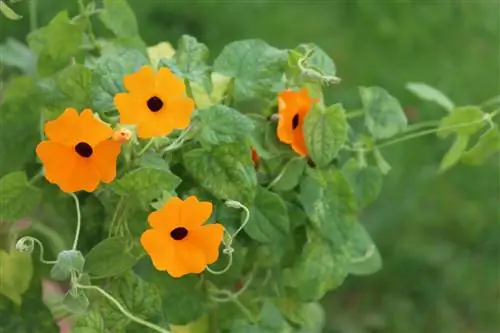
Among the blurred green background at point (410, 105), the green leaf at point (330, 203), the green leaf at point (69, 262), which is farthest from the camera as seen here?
the blurred green background at point (410, 105)

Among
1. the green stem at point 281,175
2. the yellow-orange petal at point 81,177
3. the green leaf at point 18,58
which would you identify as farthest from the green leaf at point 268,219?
the green leaf at point 18,58

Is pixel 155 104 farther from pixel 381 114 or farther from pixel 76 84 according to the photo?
pixel 381 114

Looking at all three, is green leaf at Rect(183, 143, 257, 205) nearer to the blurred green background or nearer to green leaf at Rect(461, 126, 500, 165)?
green leaf at Rect(461, 126, 500, 165)

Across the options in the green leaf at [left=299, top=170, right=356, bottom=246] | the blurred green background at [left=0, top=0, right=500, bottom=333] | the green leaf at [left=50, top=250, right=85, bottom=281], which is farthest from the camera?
the blurred green background at [left=0, top=0, right=500, bottom=333]

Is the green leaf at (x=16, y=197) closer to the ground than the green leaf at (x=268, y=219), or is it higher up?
closer to the ground

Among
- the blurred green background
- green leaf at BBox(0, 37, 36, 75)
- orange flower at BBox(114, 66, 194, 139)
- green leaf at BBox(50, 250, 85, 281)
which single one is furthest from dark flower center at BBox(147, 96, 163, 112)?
the blurred green background

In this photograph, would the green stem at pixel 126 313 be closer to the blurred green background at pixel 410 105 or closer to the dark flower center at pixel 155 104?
the dark flower center at pixel 155 104

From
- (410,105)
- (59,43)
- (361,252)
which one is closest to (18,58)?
(59,43)
